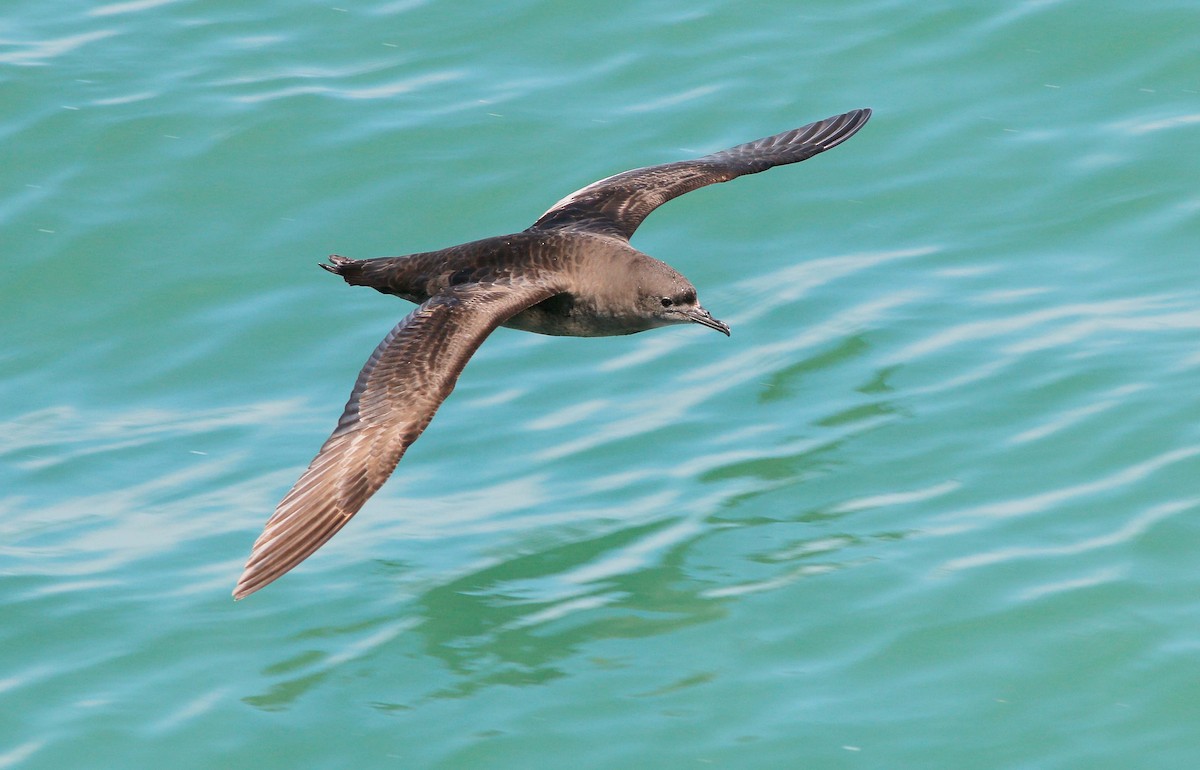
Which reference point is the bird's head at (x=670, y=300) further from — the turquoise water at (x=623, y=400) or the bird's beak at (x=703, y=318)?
the turquoise water at (x=623, y=400)

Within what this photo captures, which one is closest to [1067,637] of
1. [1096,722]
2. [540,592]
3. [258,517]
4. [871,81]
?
[1096,722]

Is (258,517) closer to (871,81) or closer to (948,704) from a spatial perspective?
(948,704)

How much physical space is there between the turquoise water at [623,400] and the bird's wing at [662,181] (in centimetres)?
80

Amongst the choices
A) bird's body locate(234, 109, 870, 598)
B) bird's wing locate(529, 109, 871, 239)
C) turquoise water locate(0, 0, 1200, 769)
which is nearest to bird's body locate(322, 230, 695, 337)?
bird's body locate(234, 109, 870, 598)

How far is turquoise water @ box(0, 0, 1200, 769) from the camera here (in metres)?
7.57

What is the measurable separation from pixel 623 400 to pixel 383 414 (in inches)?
103

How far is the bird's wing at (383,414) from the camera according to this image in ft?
23.8

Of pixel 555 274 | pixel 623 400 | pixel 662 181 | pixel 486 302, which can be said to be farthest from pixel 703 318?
pixel 662 181

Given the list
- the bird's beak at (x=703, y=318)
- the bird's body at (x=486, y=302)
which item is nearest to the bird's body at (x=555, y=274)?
the bird's body at (x=486, y=302)

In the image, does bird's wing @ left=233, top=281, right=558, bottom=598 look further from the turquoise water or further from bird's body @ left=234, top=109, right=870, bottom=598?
the turquoise water

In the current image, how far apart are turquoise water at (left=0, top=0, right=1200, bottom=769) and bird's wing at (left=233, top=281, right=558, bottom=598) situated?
954mm

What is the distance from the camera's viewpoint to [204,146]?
1249 cm

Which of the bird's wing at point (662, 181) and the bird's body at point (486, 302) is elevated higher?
the bird's wing at point (662, 181)

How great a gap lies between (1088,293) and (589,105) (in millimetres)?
4126
